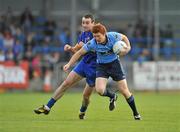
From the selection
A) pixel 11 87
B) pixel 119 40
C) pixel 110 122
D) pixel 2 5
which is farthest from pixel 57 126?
pixel 2 5

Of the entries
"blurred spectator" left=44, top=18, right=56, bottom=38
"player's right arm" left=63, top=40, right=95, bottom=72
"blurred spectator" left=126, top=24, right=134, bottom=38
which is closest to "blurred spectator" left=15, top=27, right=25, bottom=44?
"blurred spectator" left=44, top=18, right=56, bottom=38

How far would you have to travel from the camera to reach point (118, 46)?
1461 cm

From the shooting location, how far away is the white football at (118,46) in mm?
14560

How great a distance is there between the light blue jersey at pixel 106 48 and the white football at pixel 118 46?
0.57 feet

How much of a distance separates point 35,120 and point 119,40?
2466mm

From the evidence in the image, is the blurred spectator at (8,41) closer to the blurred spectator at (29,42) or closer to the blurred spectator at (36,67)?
the blurred spectator at (29,42)

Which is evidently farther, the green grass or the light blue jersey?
the light blue jersey

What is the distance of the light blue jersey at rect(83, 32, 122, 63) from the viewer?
14891 millimetres

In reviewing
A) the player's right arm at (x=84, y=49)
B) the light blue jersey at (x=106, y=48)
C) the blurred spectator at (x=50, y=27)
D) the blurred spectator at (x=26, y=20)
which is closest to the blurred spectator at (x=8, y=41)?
the blurred spectator at (x=26, y=20)

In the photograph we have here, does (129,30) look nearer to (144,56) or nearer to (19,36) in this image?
(144,56)

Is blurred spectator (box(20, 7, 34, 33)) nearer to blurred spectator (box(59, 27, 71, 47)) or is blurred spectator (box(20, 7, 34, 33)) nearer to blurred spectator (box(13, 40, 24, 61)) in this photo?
blurred spectator (box(59, 27, 71, 47))

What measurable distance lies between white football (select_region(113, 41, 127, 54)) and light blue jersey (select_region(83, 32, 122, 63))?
17 centimetres

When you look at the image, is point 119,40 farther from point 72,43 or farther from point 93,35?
point 72,43

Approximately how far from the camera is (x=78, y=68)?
626 inches
